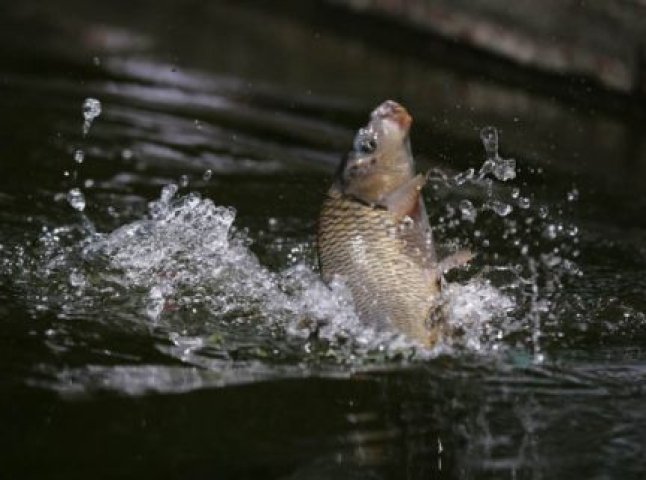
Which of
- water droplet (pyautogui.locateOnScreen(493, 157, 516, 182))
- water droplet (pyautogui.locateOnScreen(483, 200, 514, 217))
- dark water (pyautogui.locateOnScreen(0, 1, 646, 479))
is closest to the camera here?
dark water (pyautogui.locateOnScreen(0, 1, 646, 479))

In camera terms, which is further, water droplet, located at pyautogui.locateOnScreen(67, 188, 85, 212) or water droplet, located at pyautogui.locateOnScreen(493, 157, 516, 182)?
water droplet, located at pyautogui.locateOnScreen(67, 188, 85, 212)

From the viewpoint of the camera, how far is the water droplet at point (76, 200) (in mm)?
5859

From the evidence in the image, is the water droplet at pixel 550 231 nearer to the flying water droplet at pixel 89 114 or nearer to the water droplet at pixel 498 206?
the water droplet at pixel 498 206

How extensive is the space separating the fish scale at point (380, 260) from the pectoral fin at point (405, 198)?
1.1 inches

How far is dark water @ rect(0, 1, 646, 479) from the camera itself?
12.2 feet

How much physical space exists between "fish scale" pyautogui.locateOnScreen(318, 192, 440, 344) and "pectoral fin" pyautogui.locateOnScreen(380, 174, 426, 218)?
29 mm

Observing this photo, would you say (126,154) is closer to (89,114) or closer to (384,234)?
(89,114)

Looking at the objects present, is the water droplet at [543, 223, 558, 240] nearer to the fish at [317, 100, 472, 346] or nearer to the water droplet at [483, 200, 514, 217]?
the water droplet at [483, 200, 514, 217]

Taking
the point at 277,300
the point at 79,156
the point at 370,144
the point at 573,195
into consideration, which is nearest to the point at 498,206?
the point at 573,195

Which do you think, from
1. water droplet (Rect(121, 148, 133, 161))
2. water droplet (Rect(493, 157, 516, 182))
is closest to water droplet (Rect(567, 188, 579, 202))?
water droplet (Rect(493, 157, 516, 182))

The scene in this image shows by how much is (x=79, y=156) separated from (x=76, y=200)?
914 mm

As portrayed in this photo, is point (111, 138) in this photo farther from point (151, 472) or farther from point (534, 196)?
point (151, 472)

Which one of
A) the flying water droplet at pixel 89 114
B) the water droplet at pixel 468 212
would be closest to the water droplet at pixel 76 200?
the flying water droplet at pixel 89 114

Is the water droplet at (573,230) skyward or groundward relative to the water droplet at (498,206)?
groundward
